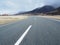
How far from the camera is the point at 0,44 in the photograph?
854cm

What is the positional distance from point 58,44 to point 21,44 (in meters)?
1.80

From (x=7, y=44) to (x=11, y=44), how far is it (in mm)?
192

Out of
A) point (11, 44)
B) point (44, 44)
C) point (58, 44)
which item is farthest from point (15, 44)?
point (58, 44)

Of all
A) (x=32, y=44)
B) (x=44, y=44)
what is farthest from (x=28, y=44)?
(x=44, y=44)

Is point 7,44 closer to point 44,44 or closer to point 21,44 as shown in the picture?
point 21,44

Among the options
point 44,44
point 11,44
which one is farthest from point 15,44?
point 44,44

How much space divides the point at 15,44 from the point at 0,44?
726 mm

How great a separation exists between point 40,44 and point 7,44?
1592 mm

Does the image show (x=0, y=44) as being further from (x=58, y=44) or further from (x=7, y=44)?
(x=58, y=44)

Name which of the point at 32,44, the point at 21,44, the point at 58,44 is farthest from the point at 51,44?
the point at 21,44

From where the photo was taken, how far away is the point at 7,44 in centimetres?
847

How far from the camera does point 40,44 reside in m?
8.52

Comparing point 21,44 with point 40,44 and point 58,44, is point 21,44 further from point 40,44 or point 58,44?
point 58,44

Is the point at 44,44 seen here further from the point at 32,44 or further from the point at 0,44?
the point at 0,44
